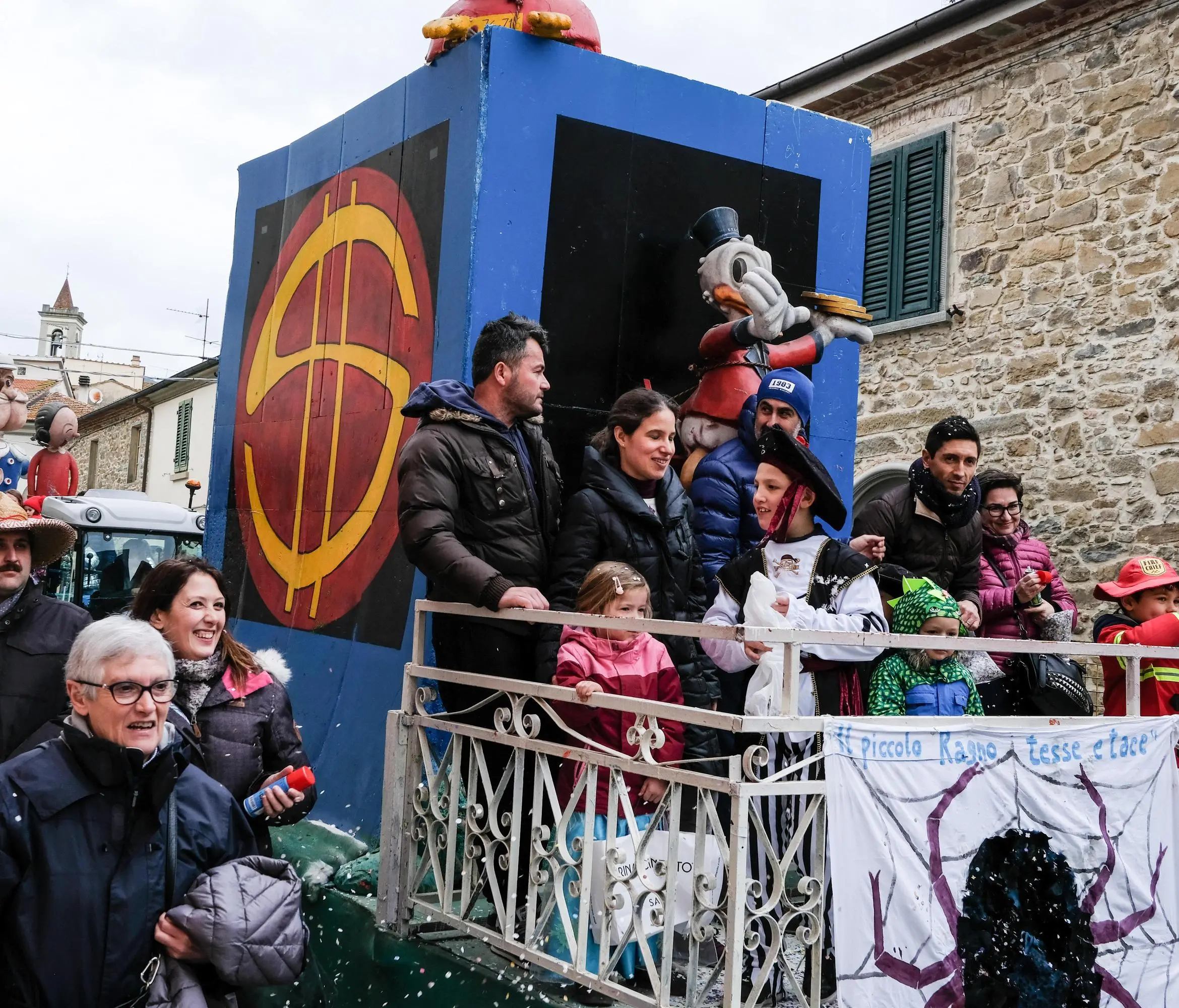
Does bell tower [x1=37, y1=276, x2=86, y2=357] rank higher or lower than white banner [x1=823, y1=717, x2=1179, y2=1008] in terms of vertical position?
higher

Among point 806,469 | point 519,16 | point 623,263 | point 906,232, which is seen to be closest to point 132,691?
point 806,469

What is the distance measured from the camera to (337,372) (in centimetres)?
573

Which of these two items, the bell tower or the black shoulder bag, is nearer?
the black shoulder bag

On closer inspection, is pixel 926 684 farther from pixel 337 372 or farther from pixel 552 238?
pixel 337 372

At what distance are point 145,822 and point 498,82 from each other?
330cm

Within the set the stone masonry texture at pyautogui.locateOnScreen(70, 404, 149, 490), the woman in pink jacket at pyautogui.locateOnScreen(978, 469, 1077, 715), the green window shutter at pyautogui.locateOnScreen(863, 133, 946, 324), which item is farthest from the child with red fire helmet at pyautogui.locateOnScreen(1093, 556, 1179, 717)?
the stone masonry texture at pyautogui.locateOnScreen(70, 404, 149, 490)

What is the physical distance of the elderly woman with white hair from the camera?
2.53 m

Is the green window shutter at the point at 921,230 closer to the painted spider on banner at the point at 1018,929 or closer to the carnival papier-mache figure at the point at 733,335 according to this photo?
the carnival papier-mache figure at the point at 733,335

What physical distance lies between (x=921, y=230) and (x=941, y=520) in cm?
535

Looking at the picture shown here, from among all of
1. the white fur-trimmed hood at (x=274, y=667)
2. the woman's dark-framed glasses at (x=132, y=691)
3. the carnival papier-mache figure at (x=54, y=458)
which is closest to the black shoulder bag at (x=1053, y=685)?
the white fur-trimmed hood at (x=274, y=667)

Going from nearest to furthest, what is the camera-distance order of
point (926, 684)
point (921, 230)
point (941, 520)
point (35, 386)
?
point (926, 684)
point (941, 520)
point (921, 230)
point (35, 386)

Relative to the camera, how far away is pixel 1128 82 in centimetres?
829

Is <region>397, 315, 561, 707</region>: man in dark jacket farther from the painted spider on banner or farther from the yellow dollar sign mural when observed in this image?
the painted spider on banner

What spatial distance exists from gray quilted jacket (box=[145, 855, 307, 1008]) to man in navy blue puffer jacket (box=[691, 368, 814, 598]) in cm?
219
